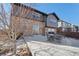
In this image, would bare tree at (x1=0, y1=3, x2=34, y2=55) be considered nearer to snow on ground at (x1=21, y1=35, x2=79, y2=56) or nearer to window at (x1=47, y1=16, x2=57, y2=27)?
snow on ground at (x1=21, y1=35, x2=79, y2=56)

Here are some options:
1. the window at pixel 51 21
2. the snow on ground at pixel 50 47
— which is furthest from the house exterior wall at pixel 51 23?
the snow on ground at pixel 50 47

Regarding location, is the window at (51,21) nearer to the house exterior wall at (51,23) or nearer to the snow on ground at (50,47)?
the house exterior wall at (51,23)

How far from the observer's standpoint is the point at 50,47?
2.80 metres

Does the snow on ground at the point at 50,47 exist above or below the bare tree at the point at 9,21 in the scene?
below

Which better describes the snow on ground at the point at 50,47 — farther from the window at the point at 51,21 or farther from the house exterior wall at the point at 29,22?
the window at the point at 51,21

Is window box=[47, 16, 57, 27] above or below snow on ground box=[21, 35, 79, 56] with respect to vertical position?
above

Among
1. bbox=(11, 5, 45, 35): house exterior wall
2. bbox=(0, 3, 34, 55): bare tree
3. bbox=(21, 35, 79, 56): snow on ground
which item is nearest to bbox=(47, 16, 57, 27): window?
bbox=(11, 5, 45, 35): house exterior wall

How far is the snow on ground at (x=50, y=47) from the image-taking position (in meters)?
2.74

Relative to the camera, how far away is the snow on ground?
2742mm

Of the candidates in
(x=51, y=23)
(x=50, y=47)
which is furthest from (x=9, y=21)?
(x=50, y=47)

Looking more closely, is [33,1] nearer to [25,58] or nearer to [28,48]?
[28,48]

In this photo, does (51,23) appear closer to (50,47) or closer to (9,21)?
(50,47)

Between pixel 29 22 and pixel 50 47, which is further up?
pixel 29 22

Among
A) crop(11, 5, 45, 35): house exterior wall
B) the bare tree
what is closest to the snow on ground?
crop(11, 5, 45, 35): house exterior wall
